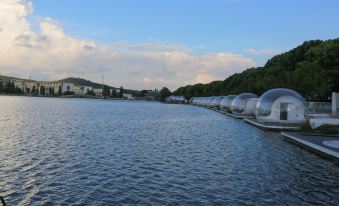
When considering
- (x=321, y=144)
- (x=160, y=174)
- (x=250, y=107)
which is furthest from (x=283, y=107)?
(x=160, y=174)

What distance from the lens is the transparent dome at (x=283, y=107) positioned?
44375 millimetres

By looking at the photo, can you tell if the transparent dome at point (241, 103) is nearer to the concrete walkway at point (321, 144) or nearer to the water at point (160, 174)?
the concrete walkway at point (321, 144)

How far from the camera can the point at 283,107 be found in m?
45.0

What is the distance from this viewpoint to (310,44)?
114000 mm

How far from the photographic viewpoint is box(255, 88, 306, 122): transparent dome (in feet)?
146

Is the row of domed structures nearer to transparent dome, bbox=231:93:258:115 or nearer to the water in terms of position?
the water

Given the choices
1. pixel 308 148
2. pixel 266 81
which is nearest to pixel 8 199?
pixel 308 148

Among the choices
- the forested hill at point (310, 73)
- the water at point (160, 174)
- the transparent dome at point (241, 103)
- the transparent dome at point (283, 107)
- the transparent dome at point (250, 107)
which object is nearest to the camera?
the water at point (160, 174)

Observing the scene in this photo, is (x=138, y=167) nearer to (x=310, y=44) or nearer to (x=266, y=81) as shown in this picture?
(x=266, y=81)

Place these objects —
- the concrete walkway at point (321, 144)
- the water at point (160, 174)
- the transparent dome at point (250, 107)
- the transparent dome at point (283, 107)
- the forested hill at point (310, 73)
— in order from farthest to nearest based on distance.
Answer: the forested hill at point (310, 73), the transparent dome at point (250, 107), the transparent dome at point (283, 107), the concrete walkway at point (321, 144), the water at point (160, 174)

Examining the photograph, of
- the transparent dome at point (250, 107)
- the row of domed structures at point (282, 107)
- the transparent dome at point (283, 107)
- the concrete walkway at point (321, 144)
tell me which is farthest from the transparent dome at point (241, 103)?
the concrete walkway at point (321, 144)

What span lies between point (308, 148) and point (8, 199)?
1965cm

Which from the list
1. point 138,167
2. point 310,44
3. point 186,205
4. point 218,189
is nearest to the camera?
point 186,205

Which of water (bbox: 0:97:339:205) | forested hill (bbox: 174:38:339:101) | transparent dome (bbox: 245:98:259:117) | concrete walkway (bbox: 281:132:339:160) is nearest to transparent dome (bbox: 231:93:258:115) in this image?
transparent dome (bbox: 245:98:259:117)
